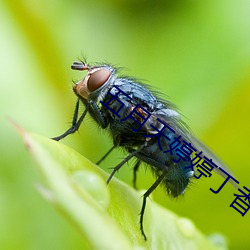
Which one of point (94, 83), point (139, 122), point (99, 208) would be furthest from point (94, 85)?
point (99, 208)

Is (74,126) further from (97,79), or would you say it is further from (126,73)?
(126,73)

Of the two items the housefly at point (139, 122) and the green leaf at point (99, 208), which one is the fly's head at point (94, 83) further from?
the green leaf at point (99, 208)

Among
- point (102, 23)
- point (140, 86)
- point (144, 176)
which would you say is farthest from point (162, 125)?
point (102, 23)

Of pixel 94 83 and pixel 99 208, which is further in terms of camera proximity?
pixel 94 83

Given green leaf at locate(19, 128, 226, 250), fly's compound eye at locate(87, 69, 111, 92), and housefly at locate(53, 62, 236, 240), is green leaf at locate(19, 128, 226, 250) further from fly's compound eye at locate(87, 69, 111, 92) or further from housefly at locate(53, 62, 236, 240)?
fly's compound eye at locate(87, 69, 111, 92)

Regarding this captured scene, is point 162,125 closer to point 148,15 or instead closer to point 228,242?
point 228,242

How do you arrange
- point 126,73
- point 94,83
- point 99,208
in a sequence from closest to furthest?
point 99,208 < point 94,83 < point 126,73

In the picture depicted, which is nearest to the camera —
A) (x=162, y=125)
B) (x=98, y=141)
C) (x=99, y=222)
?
(x=99, y=222)
